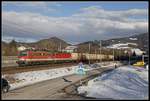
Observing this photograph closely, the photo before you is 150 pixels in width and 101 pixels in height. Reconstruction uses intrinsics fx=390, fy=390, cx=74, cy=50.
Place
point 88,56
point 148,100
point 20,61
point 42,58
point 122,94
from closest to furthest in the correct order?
point 148,100
point 122,94
point 20,61
point 42,58
point 88,56

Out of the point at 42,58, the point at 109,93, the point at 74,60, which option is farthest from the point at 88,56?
the point at 109,93

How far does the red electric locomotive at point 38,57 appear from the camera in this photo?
6494 cm

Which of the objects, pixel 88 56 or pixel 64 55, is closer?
pixel 64 55

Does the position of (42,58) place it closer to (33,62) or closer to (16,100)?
(33,62)

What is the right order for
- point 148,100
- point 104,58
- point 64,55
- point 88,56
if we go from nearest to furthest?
1. point 148,100
2. point 64,55
3. point 88,56
4. point 104,58

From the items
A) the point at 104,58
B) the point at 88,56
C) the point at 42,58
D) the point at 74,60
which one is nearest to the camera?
the point at 42,58

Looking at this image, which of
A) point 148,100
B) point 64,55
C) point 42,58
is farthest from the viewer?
point 64,55

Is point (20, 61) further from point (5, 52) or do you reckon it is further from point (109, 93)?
point (109, 93)

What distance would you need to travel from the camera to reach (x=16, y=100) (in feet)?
61.1

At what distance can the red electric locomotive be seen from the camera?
64938 mm

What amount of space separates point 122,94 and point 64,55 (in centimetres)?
6409

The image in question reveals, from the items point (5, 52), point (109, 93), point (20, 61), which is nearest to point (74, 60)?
point (5, 52)

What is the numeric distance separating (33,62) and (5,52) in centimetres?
3022

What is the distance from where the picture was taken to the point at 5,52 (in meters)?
96.0
